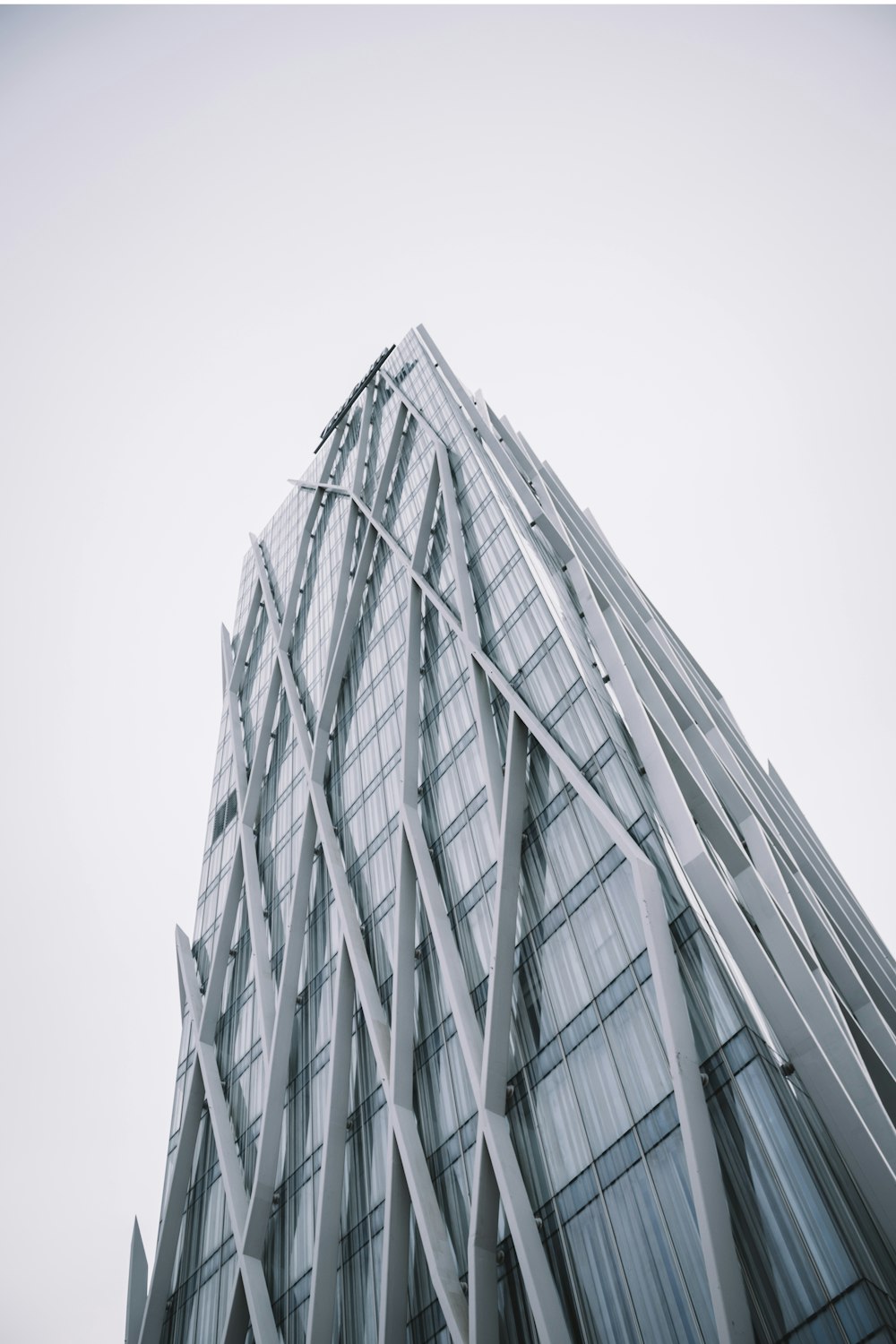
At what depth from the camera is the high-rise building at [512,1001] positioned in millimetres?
15930

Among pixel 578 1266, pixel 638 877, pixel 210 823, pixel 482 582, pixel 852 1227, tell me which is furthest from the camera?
pixel 210 823

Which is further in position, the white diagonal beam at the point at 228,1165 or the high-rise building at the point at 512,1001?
the white diagonal beam at the point at 228,1165

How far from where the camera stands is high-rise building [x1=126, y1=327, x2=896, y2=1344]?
15.9 metres

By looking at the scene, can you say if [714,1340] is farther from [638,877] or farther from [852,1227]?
[638,877]

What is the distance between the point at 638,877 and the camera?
1967cm

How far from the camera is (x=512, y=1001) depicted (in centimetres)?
2278

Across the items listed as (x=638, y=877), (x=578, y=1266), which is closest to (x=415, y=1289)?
(x=578, y=1266)

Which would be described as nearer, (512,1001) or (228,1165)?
(512,1001)

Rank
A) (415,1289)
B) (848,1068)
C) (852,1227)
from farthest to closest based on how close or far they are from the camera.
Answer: (415,1289), (848,1068), (852,1227)

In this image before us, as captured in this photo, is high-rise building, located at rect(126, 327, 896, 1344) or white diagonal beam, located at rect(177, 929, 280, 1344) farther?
white diagonal beam, located at rect(177, 929, 280, 1344)

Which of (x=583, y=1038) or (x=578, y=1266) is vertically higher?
(x=583, y=1038)

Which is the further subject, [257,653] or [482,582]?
[257,653]

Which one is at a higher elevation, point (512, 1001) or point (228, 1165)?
point (228, 1165)

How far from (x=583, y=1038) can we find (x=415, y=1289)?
8.09m
